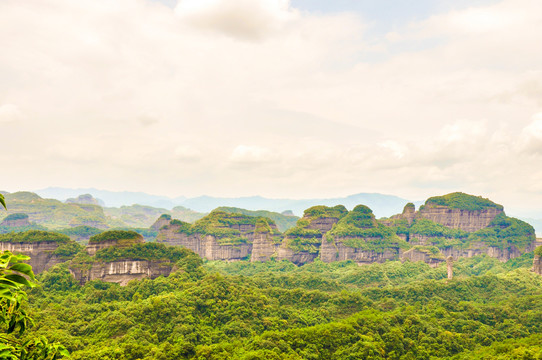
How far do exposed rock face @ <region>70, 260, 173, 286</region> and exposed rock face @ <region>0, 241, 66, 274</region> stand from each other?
17100 millimetres

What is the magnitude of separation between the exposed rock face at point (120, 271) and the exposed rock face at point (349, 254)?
6978cm

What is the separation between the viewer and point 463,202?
155 meters

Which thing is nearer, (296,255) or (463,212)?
(296,255)

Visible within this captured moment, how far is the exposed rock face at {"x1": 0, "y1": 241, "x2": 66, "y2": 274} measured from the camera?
8425cm

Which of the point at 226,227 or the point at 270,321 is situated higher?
the point at 226,227

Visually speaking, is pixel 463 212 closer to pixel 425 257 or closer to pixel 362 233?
pixel 425 257

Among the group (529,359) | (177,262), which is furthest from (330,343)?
(177,262)

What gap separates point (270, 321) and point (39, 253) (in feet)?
200

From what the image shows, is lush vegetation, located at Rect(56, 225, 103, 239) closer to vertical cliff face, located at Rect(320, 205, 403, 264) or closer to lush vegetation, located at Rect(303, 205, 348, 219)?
lush vegetation, located at Rect(303, 205, 348, 219)

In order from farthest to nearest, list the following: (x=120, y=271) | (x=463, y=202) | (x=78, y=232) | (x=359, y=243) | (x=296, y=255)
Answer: (x=78, y=232), (x=463, y=202), (x=296, y=255), (x=359, y=243), (x=120, y=271)

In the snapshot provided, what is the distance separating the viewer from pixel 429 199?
15900 cm

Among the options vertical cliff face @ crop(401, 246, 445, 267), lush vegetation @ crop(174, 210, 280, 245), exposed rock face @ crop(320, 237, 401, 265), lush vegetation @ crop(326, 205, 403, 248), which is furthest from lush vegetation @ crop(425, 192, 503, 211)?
lush vegetation @ crop(174, 210, 280, 245)

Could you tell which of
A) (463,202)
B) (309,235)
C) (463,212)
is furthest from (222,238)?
(463,202)

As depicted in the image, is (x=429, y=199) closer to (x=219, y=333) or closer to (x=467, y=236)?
(x=467, y=236)
